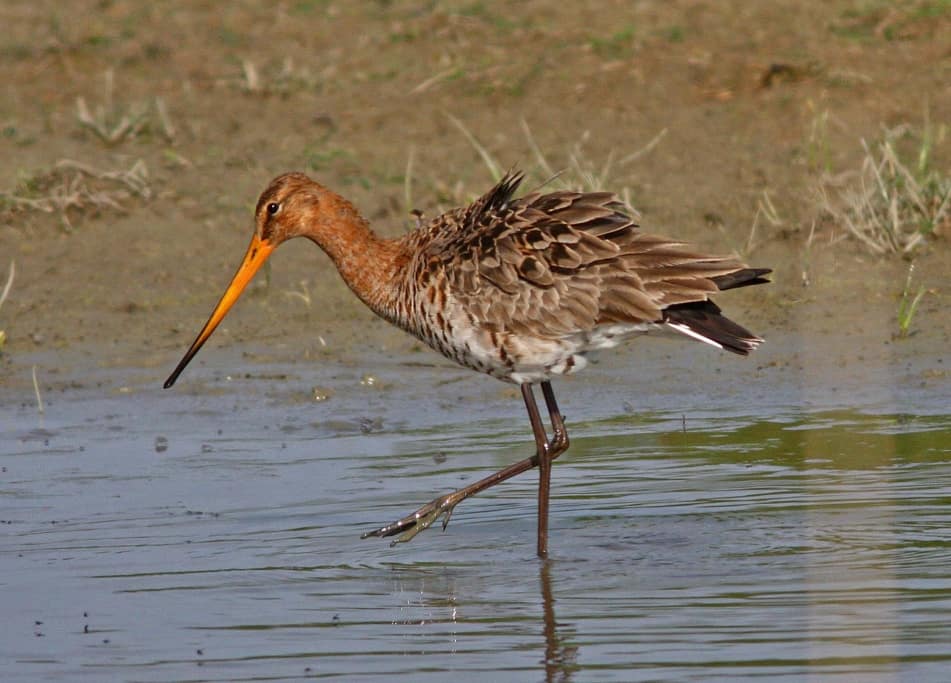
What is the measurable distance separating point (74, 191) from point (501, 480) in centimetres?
436

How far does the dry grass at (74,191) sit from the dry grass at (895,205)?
3.87 meters

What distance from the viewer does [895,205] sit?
30.6ft

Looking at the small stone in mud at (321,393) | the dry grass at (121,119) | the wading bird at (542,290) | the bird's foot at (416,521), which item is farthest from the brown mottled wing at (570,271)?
the dry grass at (121,119)

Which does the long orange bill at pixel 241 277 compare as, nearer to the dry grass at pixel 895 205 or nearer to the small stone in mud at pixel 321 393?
the small stone in mud at pixel 321 393

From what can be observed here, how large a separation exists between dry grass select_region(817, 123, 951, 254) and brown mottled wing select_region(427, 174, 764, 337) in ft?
9.62

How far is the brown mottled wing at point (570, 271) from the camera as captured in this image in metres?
6.57

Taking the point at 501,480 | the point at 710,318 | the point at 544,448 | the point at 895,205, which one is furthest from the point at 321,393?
the point at 895,205

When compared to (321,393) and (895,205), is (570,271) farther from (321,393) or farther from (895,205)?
(895,205)

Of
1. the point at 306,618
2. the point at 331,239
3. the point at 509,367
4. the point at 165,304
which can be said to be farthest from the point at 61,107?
the point at 306,618

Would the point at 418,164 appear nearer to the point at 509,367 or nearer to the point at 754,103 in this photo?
the point at 754,103

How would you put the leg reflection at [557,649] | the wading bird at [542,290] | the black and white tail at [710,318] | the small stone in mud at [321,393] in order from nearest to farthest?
the leg reflection at [557,649], the black and white tail at [710,318], the wading bird at [542,290], the small stone in mud at [321,393]

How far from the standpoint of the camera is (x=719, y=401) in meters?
8.38

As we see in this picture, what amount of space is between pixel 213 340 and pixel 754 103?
3821mm

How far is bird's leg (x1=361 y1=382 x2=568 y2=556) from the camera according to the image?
21.8ft
